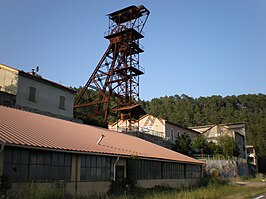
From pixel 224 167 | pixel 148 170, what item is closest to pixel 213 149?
pixel 224 167

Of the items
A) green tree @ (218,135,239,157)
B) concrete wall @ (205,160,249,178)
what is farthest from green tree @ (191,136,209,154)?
concrete wall @ (205,160,249,178)

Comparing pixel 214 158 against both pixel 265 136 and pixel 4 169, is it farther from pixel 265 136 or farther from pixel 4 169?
pixel 265 136

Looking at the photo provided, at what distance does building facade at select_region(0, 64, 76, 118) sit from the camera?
3103 cm

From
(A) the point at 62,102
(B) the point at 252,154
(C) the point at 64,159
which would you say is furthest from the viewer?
(B) the point at 252,154

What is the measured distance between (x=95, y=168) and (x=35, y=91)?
1581 centimetres

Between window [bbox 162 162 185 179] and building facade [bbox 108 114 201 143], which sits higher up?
building facade [bbox 108 114 201 143]

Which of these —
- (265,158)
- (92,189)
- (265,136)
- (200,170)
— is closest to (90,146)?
(92,189)

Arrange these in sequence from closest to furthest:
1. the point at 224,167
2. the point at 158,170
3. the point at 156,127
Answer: the point at 158,170
the point at 224,167
the point at 156,127

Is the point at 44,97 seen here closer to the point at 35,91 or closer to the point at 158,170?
the point at 35,91

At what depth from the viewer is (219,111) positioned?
109750 millimetres

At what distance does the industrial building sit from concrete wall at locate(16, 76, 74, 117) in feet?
32.2

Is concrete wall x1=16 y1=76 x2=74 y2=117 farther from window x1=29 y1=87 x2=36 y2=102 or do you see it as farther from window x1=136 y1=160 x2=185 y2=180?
window x1=136 y1=160 x2=185 y2=180

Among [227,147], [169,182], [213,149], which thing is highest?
[227,147]

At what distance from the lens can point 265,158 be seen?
84.1m
